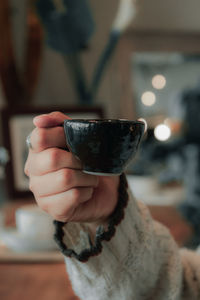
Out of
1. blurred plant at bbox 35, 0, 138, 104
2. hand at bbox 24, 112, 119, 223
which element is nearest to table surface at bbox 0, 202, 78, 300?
hand at bbox 24, 112, 119, 223

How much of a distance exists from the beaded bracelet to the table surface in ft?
0.40

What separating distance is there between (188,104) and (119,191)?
119 cm

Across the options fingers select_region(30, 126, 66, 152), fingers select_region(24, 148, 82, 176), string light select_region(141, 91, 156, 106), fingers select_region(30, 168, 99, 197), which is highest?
fingers select_region(30, 126, 66, 152)

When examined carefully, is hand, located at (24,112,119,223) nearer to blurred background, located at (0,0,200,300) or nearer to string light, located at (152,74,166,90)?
blurred background, located at (0,0,200,300)

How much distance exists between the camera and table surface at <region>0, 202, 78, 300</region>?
1.79 feet

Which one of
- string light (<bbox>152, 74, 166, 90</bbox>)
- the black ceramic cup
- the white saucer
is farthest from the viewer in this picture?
string light (<bbox>152, 74, 166, 90</bbox>)

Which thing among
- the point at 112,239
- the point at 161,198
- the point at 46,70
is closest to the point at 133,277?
the point at 112,239

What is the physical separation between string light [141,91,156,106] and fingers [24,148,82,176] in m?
1.24

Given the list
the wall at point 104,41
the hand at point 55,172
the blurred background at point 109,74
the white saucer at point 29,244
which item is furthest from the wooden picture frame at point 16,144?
the hand at point 55,172

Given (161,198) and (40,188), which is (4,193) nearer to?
(161,198)

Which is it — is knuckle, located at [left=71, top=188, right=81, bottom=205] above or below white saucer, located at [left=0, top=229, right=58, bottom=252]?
above

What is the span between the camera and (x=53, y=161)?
0.39 meters

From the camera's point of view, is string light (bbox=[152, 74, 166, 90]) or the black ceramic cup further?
string light (bbox=[152, 74, 166, 90])

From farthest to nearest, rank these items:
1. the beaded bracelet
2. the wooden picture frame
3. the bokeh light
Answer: the bokeh light, the wooden picture frame, the beaded bracelet
